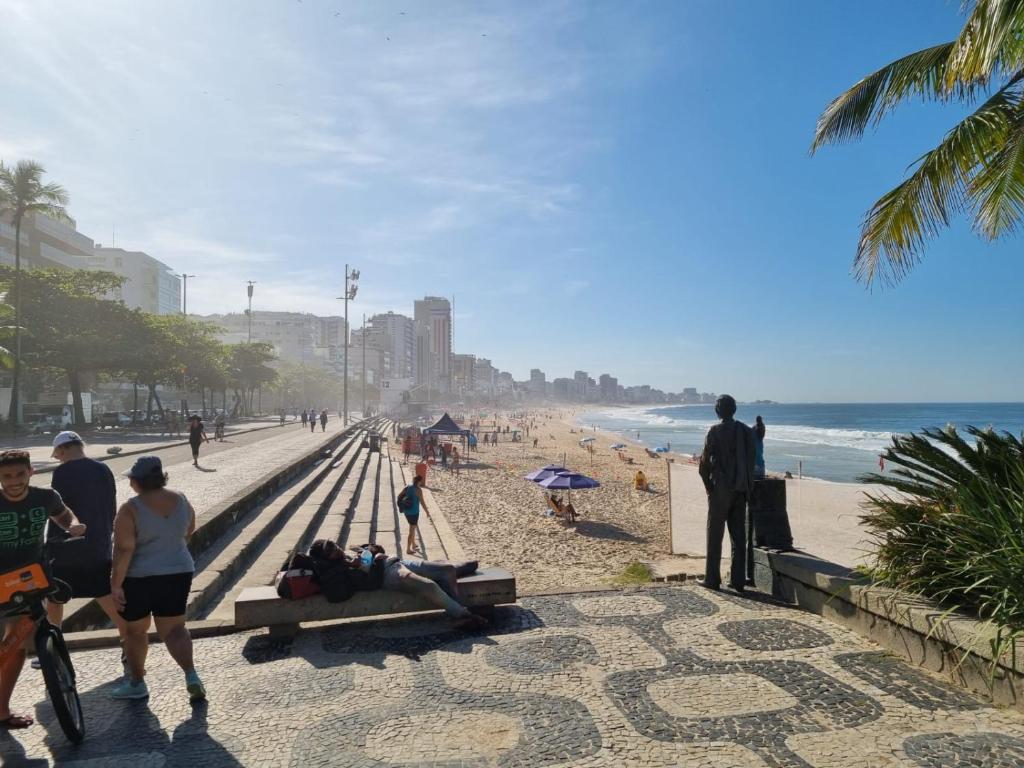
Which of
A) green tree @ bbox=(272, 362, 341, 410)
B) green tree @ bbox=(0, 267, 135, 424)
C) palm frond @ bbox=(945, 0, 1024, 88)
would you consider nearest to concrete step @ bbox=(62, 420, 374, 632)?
palm frond @ bbox=(945, 0, 1024, 88)

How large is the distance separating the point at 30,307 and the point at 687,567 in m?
32.7

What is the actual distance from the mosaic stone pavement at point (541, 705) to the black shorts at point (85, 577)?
0.61m

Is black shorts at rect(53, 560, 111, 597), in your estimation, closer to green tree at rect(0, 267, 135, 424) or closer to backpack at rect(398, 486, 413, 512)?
backpack at rect(398, 486, 413, 512)

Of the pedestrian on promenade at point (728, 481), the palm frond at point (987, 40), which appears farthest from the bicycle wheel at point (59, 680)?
the palm frond at point (987, 40)

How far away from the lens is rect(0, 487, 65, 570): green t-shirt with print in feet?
9.67

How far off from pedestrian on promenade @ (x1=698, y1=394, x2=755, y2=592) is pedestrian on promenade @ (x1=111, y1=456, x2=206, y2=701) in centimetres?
419

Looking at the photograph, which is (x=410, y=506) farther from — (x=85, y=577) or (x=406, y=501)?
(x=85, y=577)

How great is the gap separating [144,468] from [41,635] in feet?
3.08

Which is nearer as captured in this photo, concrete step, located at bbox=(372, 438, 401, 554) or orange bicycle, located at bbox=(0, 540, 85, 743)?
orange bicycle, located at bbox=(0, 540, 85, 743)

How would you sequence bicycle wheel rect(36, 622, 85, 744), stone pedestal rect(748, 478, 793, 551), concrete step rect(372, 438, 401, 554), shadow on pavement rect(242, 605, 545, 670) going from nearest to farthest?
bicycle wheel rect(36, 622, 85, 744) → shadow on pavement rect(242, 605, 545, 670) → stone pedestal rect(748, 478, 793, 551) → concrete step rect(372, 438, 401, 554)

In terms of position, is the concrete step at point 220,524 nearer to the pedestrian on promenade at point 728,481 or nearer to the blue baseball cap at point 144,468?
the blue baseball cap at point 144,468

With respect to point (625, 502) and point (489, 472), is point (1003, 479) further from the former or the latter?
point (489, 472)

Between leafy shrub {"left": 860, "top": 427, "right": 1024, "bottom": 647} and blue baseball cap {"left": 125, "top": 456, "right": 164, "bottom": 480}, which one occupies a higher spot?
blue baseball cap {"left": 125, "top": 456, "right": 164, "bottom": 480}

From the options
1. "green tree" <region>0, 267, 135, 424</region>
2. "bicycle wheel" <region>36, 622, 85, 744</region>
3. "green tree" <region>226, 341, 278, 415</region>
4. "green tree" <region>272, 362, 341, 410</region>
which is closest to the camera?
"bicycle wheel" <region>36, 622, 85, 744</region>
